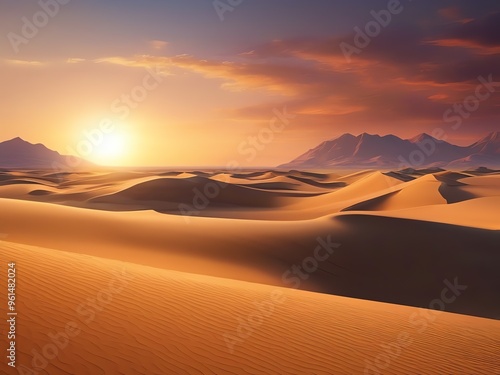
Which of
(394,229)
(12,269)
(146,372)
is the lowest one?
(146,372)

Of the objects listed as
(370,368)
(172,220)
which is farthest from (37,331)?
(172,220)

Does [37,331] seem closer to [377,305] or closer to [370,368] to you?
[370,368]

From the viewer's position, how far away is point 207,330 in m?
6.12

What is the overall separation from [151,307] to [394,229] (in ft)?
42.8

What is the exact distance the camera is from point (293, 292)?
30.9ft
